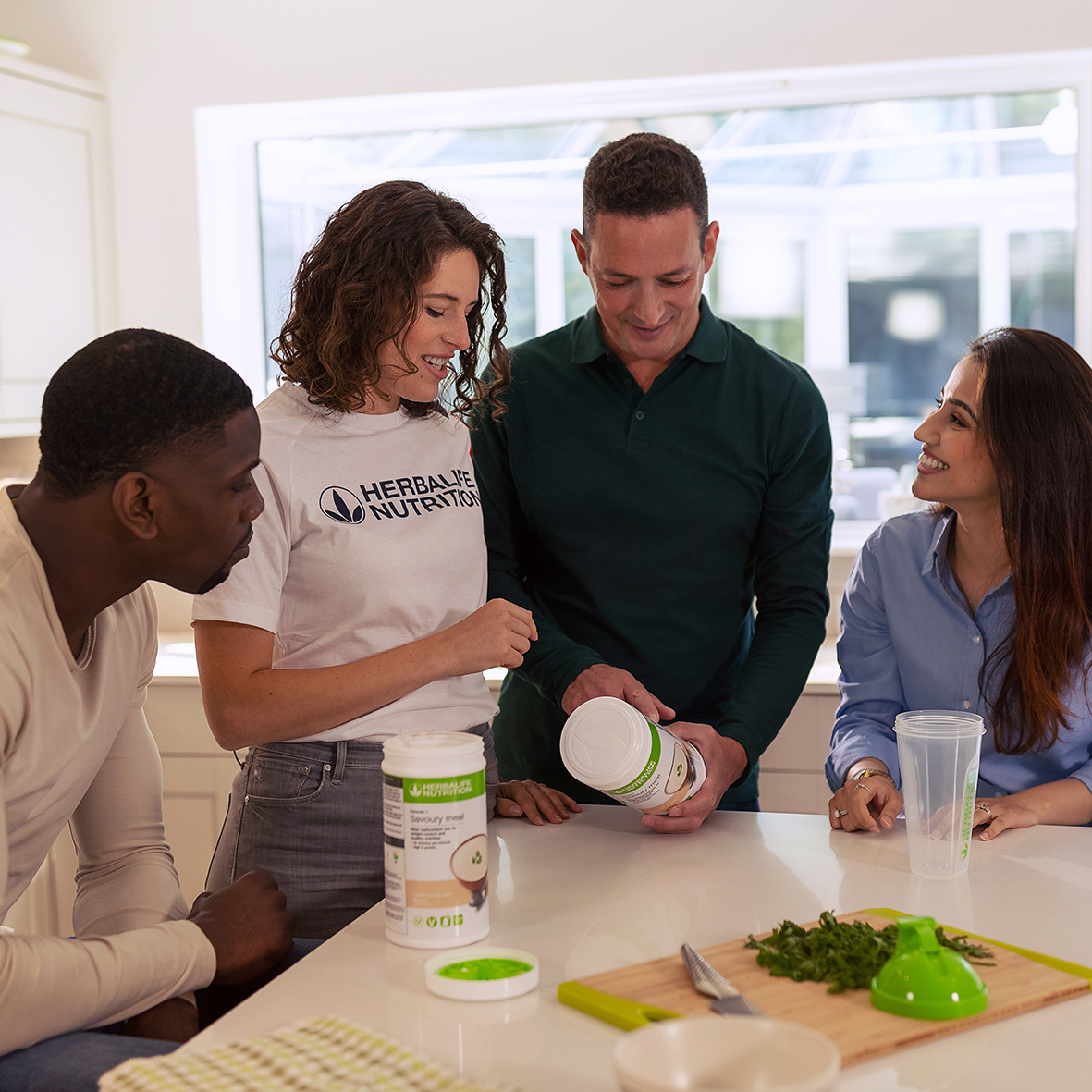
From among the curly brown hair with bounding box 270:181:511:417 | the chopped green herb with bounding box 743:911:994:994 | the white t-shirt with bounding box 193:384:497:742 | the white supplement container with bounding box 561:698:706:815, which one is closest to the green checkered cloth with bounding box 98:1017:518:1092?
the chopped green herb with bounding box 743:911:994:994

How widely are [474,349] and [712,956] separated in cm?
91

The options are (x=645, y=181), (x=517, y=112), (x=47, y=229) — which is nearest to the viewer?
(x=645, y=181)

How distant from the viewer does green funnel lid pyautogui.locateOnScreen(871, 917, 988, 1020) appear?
899 mm

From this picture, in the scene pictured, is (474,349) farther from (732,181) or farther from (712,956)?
(732,181)

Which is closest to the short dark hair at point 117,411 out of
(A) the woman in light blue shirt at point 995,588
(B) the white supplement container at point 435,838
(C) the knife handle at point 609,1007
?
(B) the white supplement container at point 435,838

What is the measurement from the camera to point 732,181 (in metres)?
3.22

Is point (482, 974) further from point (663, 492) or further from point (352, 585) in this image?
point (663, 492)

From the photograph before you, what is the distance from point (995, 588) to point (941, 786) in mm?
528

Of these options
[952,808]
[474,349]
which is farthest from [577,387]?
[952,808]

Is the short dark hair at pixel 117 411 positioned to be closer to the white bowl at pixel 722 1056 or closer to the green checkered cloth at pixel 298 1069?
the green checkered cloth at pixel 298 1069

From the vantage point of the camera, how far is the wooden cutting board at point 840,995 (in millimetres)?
878

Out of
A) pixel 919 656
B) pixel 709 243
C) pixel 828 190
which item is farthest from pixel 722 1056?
pixel 828 190

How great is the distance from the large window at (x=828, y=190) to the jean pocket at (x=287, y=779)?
1.93m

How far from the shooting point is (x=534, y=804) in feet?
4.93
